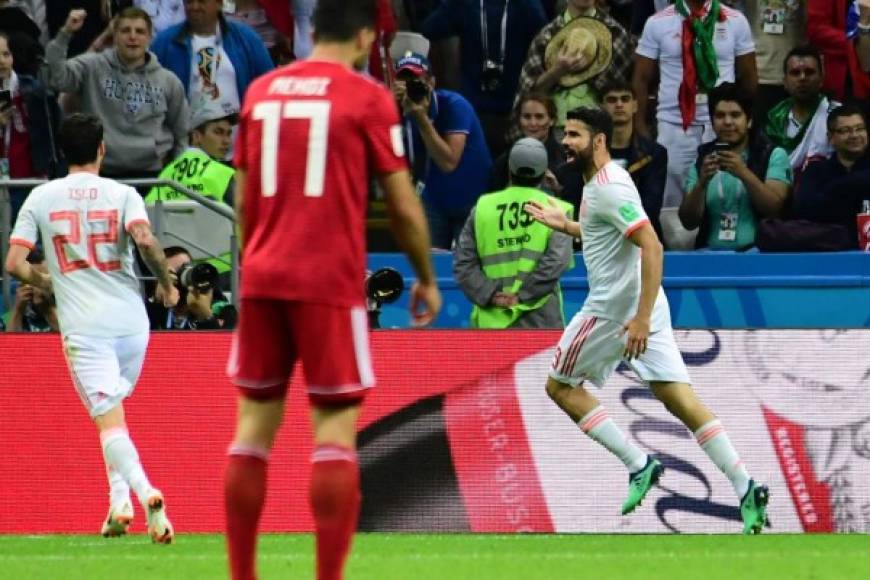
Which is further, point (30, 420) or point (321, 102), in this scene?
point (30, 420)

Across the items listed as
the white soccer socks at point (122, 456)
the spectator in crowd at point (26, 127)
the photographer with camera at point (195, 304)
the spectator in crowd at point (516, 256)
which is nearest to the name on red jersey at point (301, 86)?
the white soccer socks at point (122, 456)

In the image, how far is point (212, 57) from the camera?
15.8 m

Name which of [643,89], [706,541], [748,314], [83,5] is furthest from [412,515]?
[83,5]

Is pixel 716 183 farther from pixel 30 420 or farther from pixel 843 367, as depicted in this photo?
pixel 30 420

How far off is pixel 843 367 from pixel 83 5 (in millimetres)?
7658

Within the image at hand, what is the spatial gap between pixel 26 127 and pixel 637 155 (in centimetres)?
469

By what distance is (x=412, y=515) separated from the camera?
39.2 ft

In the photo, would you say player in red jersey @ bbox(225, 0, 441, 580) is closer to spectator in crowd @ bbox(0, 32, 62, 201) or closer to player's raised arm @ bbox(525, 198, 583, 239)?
player's raised arm @ bbox(525, 198, 583, 239)

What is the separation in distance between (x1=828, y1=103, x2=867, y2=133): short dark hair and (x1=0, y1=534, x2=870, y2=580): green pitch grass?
432cm

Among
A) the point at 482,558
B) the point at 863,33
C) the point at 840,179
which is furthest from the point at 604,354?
the point at 863,33

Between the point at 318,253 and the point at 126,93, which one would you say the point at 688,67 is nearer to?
the point at 126,93

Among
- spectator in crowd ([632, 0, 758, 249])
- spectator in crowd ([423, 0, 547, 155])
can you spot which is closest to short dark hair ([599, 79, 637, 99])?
spectator in crowd ([632, 0, 758, 249])

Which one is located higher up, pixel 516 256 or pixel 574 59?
pixel 574 59

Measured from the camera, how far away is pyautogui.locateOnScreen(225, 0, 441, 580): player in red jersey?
6.52 meters
